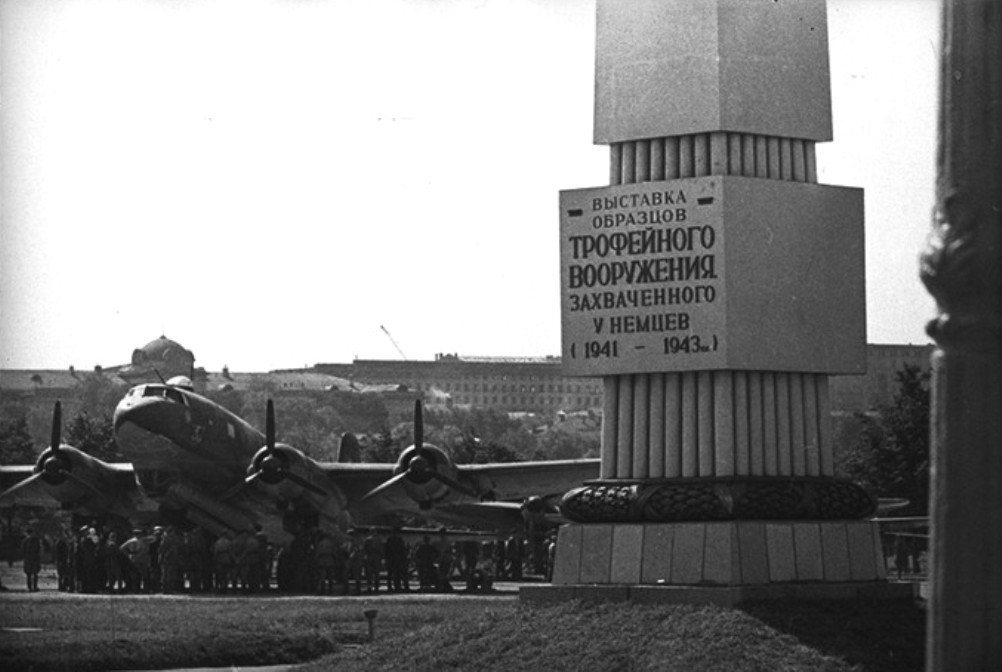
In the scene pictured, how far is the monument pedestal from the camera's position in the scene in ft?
48.6

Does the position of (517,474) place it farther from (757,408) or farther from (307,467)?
(757,408)

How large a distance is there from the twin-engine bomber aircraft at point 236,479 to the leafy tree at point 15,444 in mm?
13706

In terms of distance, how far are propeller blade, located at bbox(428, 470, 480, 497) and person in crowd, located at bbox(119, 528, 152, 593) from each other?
7354 mm

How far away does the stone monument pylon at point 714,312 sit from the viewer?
593 inches

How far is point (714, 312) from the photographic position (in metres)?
15.1

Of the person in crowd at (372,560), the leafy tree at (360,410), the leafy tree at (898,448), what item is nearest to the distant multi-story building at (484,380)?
the leafy tree at (360,410)

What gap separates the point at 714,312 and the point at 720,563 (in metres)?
2.10

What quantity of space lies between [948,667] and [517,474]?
142 ft

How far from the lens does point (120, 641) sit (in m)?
19.0

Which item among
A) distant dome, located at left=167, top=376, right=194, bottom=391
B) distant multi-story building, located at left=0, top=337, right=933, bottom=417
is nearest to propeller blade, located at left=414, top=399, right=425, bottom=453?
distant dome, located at left=167, top=376, right=194, bottom=391

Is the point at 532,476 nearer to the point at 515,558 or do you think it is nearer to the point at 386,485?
the point at 515,558

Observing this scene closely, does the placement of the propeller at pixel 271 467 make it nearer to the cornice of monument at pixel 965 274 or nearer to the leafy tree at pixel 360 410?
the cornice of monument at pixel 965 274

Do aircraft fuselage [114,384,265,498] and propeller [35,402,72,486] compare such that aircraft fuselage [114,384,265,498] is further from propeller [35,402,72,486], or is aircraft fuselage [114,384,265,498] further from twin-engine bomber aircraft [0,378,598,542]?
propeller [35,402,72,486]

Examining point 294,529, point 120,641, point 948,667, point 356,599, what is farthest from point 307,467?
point 948,667
